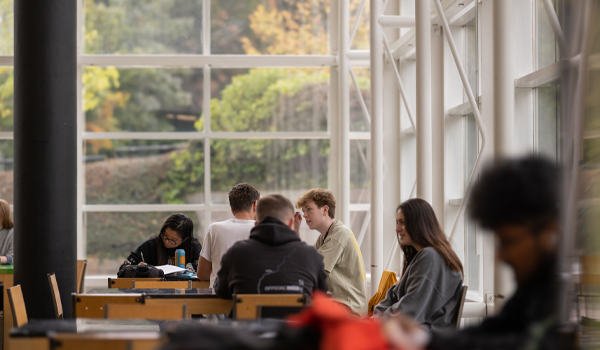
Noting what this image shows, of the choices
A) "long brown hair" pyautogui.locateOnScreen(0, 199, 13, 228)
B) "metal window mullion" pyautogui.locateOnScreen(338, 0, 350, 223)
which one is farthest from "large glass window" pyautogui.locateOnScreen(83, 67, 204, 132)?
"long brown hair" pyautogui.locateOnScreen(0, 199, 13, 228)

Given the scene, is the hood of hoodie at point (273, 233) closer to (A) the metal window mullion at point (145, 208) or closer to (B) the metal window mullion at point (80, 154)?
(A) the metal window mullion at point (145, 208)

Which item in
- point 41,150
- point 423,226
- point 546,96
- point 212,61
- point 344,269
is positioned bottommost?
point 344,269

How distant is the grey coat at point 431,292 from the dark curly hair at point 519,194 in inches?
67.0

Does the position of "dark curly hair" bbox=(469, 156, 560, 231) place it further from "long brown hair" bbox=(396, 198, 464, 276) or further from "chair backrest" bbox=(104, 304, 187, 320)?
"long brown hair" bbox=(396, 198, 464, 276)

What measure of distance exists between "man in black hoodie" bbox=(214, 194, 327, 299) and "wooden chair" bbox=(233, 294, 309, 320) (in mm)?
212

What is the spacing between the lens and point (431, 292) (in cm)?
311

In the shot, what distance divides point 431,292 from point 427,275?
86mm

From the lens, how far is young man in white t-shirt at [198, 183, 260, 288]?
3.94 meters

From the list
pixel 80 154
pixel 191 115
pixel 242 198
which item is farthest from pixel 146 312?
pixel 80 154

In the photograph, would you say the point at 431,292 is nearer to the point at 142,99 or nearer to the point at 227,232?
the point at 227,232

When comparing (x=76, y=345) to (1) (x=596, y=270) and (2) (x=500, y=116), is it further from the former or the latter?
(2) (x=500, y=116)

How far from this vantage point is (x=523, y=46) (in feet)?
13.7

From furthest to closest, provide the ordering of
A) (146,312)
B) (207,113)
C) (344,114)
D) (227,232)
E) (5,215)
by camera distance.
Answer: (207,113)
(344,114)
(5,215)
(227,232)
(146,312)

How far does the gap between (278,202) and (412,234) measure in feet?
2.44
